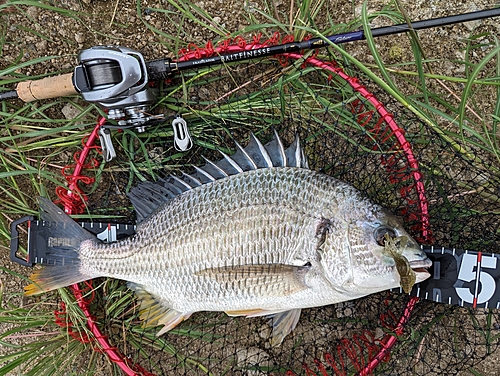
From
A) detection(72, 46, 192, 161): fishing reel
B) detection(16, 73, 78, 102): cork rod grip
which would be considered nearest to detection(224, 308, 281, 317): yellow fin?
detection(72, 46, 192, 161): fishing reel

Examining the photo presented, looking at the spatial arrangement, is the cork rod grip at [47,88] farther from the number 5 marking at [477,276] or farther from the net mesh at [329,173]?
the number 5 marking at [477,276]

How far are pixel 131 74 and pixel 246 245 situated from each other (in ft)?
3.63

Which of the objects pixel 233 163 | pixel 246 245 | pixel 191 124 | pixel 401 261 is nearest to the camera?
pixel 401 261

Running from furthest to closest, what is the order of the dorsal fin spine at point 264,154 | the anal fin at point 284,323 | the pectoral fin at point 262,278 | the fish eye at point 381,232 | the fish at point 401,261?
the anal fin at point 284,323, the dorsal fin spine at point 264,154, the pectoral fin at point 262,278, the fish eye at point 381,232, the fish at point 401,261

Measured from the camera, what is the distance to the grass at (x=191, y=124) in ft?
8.79

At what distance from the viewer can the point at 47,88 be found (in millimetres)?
2625

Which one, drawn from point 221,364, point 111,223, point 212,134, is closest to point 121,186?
point 111,223

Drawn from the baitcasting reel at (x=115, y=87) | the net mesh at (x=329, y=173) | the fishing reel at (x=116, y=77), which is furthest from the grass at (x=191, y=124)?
the fishing reel at (x=116, y=77)

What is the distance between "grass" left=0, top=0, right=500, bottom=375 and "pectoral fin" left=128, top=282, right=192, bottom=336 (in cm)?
20

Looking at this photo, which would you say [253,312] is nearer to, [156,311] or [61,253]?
[156,311]

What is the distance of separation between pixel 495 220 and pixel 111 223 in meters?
2.32

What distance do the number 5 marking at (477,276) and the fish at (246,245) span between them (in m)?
0.35

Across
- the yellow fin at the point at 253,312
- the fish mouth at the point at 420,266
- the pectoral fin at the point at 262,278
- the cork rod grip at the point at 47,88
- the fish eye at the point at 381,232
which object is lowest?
the yellow fin at the point at 253,312

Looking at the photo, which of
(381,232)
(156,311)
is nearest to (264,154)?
(381,232)
